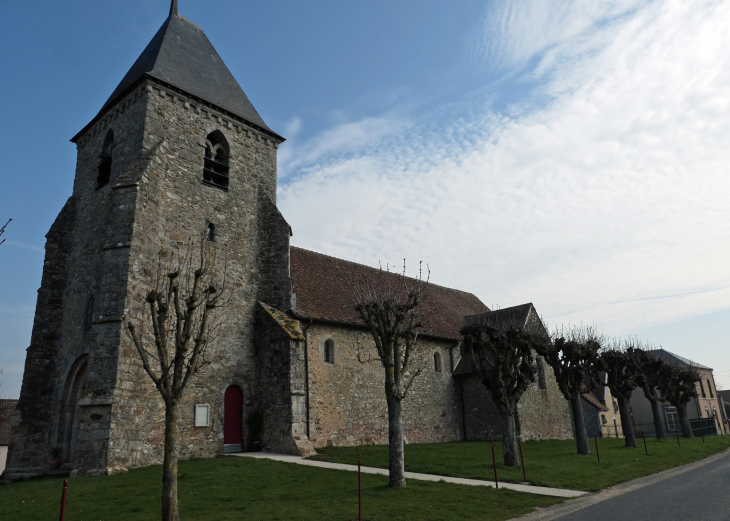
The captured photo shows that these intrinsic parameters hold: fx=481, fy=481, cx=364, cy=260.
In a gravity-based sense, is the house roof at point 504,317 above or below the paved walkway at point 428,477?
above

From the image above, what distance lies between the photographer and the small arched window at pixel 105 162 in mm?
18734

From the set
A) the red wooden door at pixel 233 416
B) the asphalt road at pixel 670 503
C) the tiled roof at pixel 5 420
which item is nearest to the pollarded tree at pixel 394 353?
the asphalt road at pixel 670 503

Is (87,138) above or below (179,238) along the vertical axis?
above

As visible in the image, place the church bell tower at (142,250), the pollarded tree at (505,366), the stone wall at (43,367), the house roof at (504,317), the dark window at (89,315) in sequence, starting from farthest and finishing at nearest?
the house roof at (504,317) < the dark window at (89,315) < the stone wall at (43,367) < the pollarded tree at (505,366) < the church bell tower at (142,250)

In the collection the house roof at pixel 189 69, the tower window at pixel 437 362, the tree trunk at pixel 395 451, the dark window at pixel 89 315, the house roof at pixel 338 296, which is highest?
the house roof at pixel 189 69

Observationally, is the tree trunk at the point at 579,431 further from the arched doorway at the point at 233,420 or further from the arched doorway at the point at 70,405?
the arched doorway at the point at 70,405

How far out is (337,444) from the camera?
18.9 meters

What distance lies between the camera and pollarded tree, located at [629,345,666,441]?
26.9 metres

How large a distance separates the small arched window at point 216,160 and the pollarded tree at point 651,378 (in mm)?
23375

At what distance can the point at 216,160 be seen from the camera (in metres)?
19.5

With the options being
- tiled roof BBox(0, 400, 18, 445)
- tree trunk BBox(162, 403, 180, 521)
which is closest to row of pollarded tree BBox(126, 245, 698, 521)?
tree trunk BBox(162, 403, 180, 521)

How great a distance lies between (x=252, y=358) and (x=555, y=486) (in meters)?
11.2

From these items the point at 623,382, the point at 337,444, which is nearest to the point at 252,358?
the point at 337,444

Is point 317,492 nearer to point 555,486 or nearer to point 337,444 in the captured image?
point 555,486
